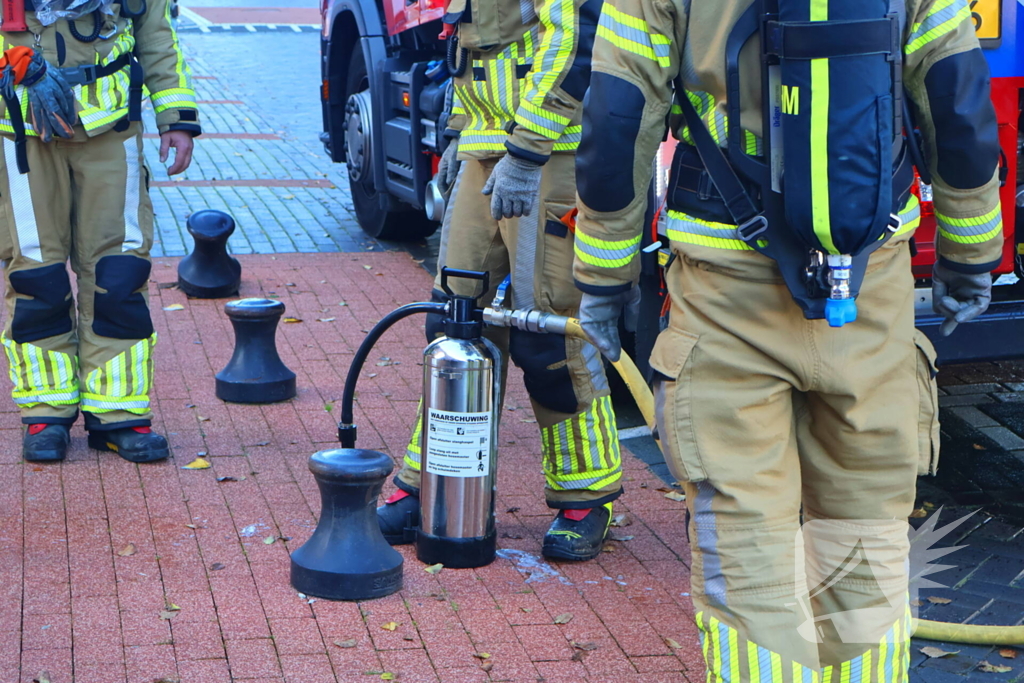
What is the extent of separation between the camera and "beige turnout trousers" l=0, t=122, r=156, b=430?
478cm

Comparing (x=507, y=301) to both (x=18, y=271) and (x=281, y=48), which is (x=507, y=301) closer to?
(x=18, y=271)

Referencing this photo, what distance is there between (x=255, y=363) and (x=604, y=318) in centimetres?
325

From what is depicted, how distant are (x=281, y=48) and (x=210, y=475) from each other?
63.2 ft

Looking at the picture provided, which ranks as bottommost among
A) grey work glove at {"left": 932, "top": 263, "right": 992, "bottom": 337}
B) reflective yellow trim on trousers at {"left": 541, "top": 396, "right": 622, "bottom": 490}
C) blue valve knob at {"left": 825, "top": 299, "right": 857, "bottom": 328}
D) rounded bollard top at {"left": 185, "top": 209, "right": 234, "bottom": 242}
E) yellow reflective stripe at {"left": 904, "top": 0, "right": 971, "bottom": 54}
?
rounded bollard top at {"left": 185, "top": 209, "right": 234, "bottom": 242}

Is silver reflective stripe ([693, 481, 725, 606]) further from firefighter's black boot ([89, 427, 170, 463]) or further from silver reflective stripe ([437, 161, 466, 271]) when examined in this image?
firefighter's black boot ([89, 427, 170, 463])

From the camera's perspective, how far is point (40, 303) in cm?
486

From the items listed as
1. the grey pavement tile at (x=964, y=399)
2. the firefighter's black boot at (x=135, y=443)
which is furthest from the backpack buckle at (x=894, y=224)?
the grey pavement tile at (x=964, y=399)

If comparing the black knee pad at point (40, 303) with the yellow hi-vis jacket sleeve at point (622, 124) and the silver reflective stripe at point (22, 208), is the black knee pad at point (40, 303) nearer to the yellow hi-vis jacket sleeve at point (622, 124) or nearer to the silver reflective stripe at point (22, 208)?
the silver reflective stripe at point (22, 208)

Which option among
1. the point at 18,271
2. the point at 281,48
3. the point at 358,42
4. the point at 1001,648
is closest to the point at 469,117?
the point at 18,271

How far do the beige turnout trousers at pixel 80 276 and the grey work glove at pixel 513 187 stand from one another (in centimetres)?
185

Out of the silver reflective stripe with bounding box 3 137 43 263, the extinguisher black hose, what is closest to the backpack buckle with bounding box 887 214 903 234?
the extinguisher black hose

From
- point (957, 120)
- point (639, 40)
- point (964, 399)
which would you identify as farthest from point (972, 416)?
point (639, 40)

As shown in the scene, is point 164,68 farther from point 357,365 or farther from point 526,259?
point 526,259

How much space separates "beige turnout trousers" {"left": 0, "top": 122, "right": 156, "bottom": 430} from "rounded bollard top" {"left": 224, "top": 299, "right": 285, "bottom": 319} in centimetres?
65
